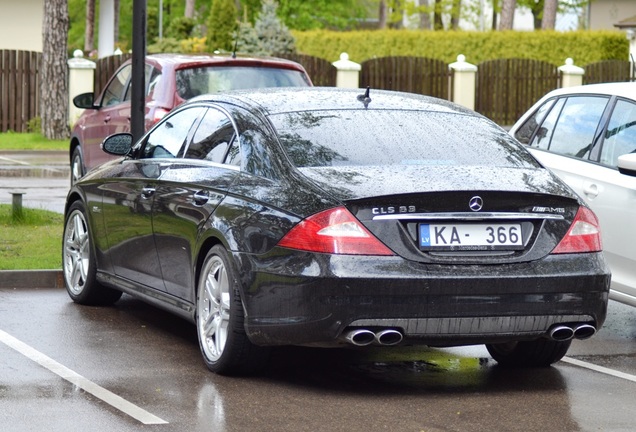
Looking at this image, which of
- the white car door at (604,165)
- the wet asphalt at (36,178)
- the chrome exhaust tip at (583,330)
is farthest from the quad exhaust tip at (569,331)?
the wet asphalt at (36,178)

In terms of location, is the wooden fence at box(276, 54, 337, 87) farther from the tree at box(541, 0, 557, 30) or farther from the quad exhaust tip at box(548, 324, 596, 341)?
the quad exhaust tip at box(548, 324, 596, 341)

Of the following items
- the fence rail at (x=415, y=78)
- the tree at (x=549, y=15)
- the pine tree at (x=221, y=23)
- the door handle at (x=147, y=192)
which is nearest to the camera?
the door handle at (x=147, y=192)

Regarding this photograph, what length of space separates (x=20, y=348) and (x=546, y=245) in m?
3.03

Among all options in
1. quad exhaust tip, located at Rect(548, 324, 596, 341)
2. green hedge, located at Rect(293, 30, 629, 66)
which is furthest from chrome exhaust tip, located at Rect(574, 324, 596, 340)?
green hedge, located at Rect(293, 30, 629, 66)

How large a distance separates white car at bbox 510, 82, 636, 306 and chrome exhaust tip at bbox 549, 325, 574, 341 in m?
1.70

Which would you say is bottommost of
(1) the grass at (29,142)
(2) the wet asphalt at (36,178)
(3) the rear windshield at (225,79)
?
(1) the grass at (29,142)

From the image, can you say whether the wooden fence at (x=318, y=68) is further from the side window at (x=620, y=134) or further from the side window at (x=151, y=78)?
the side window at (x=620, y=134)

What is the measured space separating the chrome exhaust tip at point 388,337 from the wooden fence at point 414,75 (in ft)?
94.1

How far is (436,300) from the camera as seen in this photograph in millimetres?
6891

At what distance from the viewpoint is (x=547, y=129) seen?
10180mm

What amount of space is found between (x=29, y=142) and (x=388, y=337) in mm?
21429

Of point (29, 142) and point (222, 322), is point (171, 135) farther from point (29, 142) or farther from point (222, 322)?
point (29, 142)

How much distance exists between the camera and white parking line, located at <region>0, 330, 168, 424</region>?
21.5 ft

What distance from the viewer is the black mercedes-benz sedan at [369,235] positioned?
22.5 feet
